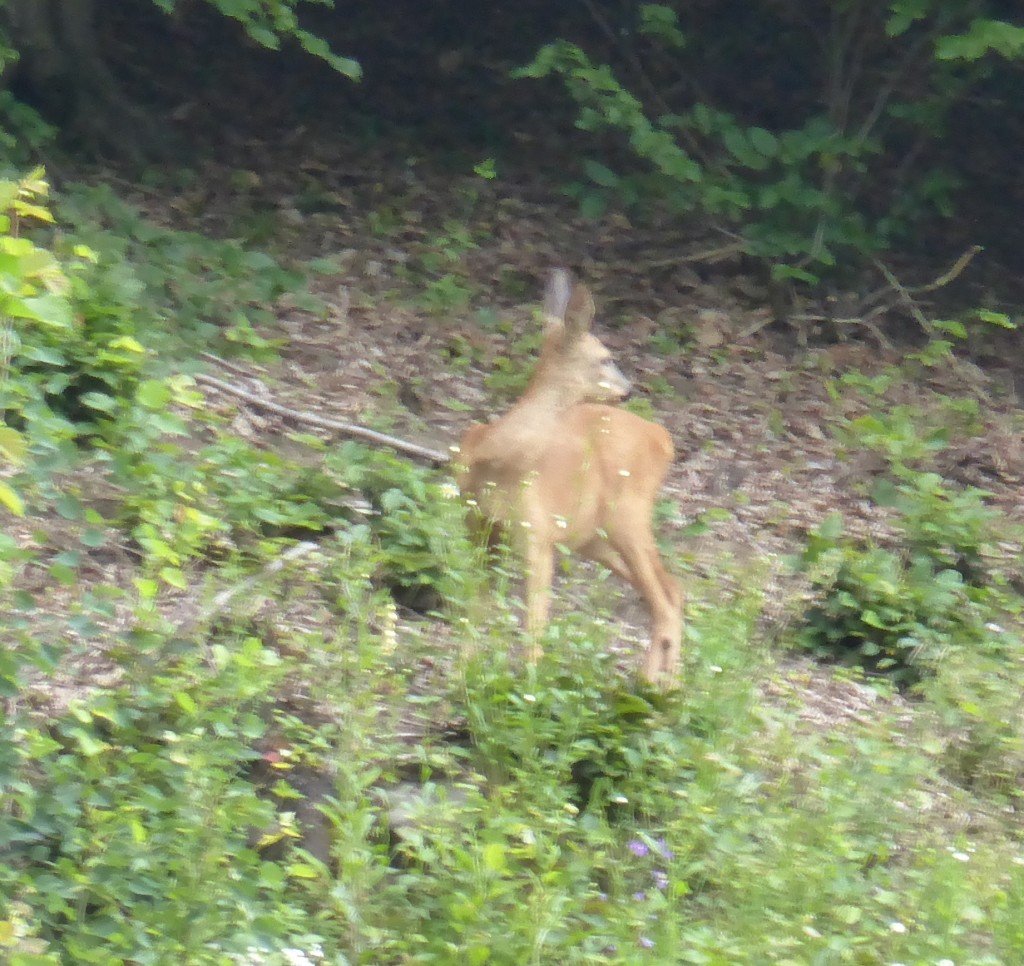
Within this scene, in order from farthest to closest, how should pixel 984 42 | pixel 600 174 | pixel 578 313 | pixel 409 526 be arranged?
pixel 600 174
pixel 984 42
pixel 409 526
pixel 578 313

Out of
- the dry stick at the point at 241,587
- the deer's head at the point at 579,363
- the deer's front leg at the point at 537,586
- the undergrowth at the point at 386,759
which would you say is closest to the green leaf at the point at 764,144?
the deer's head at the point at 579,363

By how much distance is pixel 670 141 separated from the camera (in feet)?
30.5

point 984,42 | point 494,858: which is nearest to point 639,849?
point 494,858

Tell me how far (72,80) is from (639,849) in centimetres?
731

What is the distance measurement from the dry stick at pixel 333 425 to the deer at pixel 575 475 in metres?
1.17

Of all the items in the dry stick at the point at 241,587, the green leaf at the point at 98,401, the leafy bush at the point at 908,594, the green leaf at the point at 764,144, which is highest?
the green leaf at the point at 764,144

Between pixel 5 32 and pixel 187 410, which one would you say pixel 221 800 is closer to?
pixel 187 410

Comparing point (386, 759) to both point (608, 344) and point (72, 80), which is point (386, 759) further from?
point (72, 80)

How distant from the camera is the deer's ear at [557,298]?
5.91 meters

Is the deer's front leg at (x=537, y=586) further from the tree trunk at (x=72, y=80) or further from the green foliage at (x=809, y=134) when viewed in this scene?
the tree trunk at (x=72, y=80)

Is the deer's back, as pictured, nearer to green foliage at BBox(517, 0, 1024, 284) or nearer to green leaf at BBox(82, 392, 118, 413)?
green leaf at BBox(82, 392, 118, 413)

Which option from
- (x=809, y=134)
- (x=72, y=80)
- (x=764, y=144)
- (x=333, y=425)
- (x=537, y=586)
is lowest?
(x=333, y=425)

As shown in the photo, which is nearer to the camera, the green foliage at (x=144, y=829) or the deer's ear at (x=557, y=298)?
the green foliage at (x=144, y=829)

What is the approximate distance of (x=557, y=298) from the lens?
6008 mm
